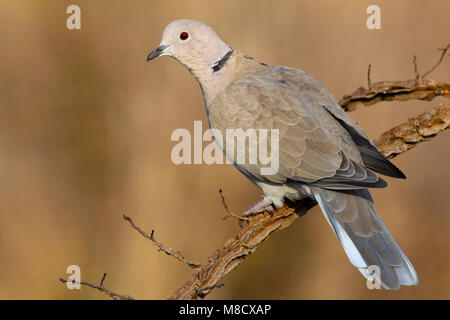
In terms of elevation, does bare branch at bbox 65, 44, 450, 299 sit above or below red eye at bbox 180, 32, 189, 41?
below

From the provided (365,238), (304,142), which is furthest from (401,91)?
(365,238)

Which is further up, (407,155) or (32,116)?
(32,116)

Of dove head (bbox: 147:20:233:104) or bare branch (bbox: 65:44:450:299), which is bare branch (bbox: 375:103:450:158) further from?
dove head (bbox: 147:20:233:104)

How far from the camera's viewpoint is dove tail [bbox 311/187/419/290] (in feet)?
9.86

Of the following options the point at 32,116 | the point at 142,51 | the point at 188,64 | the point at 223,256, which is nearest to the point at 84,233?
the point at 32,116

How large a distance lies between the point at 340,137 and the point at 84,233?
99.9 inches

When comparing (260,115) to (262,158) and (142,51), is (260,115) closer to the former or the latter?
(262,158)

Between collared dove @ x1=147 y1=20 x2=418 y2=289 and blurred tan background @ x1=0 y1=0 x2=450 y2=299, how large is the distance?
106 cm

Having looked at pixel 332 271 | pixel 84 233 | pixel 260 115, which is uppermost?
pixel 260 115

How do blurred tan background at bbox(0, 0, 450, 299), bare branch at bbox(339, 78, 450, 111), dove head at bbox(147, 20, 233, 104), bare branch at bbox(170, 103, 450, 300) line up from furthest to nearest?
blurred tan background at bbox(0, 0, 450, 299), dove head at bbox(147, 20, 233, 104), bare branch at bbox(339, 78, 450, 111), bare branch at bbox(170, 103, 450, 300)

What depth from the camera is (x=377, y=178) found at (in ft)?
9.82

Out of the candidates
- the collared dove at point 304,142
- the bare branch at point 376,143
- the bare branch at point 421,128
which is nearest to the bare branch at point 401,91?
the bare branch at point 376,143

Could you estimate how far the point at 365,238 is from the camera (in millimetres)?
3082

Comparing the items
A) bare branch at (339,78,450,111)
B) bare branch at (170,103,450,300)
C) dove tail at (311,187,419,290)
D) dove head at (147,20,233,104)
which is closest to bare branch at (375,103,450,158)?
bare branch at (170,103,450,300)
